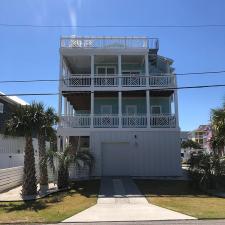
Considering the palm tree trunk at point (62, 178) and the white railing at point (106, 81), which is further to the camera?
the white railing at point (106, 81)

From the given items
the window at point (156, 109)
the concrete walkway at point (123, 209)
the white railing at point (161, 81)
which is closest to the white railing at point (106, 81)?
the white railing at point (161, 81)

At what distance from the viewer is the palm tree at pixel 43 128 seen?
61.9ft

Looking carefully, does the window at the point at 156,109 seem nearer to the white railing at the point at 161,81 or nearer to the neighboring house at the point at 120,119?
the neighboring house at the point at 120,119

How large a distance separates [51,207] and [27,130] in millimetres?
4648

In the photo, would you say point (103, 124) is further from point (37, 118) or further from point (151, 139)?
point (37, 118)

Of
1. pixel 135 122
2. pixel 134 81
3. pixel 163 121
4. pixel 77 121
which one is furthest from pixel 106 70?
pixel 163 121

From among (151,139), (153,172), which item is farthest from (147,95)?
(153,172)

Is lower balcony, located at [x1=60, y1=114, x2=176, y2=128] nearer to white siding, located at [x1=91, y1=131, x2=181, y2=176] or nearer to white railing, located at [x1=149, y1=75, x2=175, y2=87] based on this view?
white siding, located at [x1=91, y1=131, x2=181, y2=176]

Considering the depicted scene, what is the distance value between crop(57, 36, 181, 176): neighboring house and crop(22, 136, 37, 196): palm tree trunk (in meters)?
5.95

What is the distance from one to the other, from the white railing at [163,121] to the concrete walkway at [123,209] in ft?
24.2

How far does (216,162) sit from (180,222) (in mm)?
8760

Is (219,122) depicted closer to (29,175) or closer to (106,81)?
(106,81)

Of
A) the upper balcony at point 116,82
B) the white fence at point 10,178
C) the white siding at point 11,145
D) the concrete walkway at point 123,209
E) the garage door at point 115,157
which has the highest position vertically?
the upper balcony at point 116,82

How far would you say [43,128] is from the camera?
19.0 m
